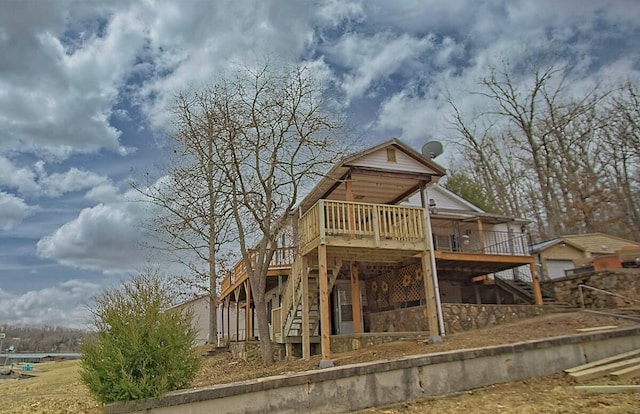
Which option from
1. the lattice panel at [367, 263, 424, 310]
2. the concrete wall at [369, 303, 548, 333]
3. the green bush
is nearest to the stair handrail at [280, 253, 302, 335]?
the concrete wall at [369, 303, 548, 333]

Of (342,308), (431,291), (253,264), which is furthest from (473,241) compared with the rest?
(253,264)

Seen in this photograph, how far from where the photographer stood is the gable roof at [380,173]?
456 inches

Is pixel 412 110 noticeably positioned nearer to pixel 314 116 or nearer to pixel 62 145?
pixel 314 116

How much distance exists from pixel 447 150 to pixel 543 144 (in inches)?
242

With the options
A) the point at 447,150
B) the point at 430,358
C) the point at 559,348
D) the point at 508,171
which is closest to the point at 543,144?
the point at 508,171

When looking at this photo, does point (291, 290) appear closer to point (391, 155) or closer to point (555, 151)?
point (391, 155)

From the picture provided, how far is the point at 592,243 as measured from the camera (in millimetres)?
19406

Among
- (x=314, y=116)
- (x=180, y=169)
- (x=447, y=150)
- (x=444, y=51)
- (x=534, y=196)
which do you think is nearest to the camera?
(x=314, y=116)

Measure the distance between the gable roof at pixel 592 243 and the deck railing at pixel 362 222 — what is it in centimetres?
A: 1021

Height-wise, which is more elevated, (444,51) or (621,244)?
(444,51)

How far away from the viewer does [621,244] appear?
1938 cm

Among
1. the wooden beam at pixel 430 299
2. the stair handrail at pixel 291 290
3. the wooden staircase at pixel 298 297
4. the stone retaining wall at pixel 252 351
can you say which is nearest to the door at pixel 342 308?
the wooden staircase at pixel 298 297

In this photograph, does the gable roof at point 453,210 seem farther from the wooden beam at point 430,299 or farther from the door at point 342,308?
the wooden beam at point 430,299

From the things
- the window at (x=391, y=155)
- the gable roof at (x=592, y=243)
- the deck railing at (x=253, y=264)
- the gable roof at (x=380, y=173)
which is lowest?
the deck railing at (x=253, y=264)
